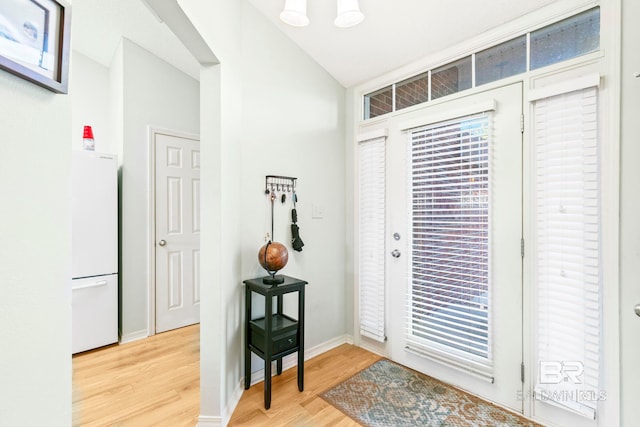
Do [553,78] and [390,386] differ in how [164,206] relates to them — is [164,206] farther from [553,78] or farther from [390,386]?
[553,78]

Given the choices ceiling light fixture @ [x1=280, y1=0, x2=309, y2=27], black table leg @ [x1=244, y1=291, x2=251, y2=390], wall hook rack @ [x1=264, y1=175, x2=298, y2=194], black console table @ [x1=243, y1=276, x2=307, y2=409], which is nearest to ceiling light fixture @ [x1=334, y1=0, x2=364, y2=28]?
ceiling light fixture @ [x1=280, y1=0, x2=309, y2=27]

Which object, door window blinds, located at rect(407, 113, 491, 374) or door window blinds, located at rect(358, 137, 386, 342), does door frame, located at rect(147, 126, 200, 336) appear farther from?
door window blinds, located at rect(407, 113, 491, 374)

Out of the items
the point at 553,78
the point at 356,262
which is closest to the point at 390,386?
the point at 356,262

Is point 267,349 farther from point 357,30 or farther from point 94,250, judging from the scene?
point 357,30

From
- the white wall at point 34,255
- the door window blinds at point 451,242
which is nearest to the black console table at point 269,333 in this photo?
the door window blinds at point 451,242

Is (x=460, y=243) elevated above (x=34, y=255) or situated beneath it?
situated beneath

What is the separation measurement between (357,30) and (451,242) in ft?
5.51

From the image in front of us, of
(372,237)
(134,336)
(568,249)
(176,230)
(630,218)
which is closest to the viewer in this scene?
(630,218)

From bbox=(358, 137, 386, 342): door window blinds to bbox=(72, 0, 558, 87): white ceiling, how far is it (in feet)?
2.17

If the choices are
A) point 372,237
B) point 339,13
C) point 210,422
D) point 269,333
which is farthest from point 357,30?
point 210,422

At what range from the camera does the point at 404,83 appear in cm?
245

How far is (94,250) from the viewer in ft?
8.85

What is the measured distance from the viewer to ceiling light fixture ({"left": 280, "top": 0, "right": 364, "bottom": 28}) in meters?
1.65

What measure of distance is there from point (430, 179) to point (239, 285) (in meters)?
1.57
